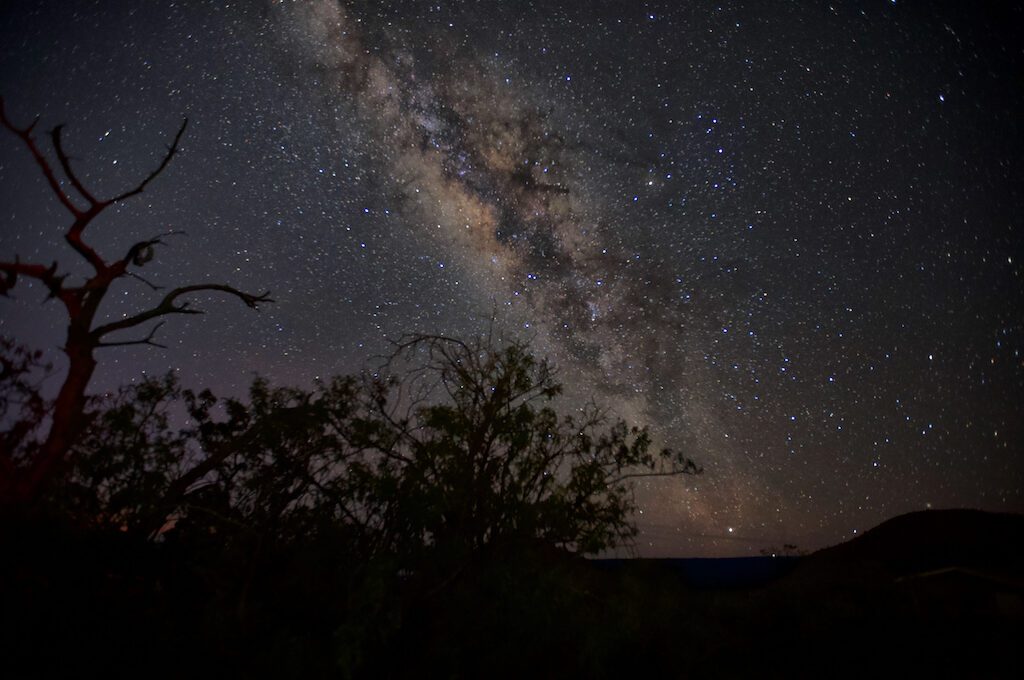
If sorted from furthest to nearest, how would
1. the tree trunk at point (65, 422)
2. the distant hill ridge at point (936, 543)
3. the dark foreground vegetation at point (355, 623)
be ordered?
the distant hill ridge at point (936, 543) → the tree trunk at point (65, 422) → the dark foreground vegetation at point (355, 623)

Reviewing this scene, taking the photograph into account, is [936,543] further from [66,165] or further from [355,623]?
[66,165]

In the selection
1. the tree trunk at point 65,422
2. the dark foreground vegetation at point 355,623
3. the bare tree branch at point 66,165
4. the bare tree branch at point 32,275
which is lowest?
the dark foreground vegetation at point 355,623

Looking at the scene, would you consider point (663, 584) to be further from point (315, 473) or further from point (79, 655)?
point (79, 655)

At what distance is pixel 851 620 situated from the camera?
1029cm

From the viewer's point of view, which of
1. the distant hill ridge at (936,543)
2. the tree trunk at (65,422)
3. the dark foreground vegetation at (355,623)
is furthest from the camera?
the distant hill ridge at (936,543)

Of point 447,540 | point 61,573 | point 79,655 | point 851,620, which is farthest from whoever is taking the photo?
point 851,620

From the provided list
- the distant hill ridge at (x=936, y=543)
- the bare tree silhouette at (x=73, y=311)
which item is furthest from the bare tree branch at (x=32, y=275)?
the distant hill ridge at (x=936, y=543)

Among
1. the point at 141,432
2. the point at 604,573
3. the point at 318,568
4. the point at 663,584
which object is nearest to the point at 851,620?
the point at 663,584

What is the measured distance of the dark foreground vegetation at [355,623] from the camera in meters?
4.08

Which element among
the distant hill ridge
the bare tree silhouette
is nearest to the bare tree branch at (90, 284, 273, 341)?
the bare tree silhouette

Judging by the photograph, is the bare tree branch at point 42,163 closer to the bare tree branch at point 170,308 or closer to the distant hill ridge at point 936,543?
the bare tree branch at point 170,308

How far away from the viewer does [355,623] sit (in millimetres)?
4539

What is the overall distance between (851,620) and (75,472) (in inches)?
541

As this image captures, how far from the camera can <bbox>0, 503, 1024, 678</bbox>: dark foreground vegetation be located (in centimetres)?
408
